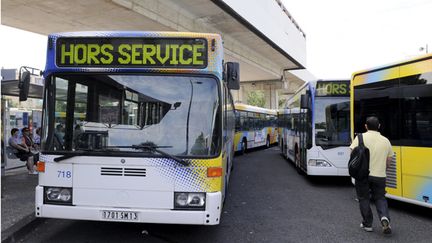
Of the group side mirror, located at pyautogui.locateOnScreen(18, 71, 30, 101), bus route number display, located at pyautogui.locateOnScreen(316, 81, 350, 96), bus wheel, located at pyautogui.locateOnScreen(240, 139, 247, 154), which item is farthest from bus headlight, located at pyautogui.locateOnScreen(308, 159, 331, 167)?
bus wheel, located at pyautogui.locateOnScreen(240, 139, 247, 154)

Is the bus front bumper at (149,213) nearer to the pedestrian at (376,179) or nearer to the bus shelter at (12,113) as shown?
the pedestrian at (376,179)

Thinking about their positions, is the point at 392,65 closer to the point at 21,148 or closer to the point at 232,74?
the point at 232,74

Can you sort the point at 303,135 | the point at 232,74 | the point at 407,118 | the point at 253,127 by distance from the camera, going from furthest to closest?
the point at 253,127 → the point at 303,135 → the point at 407,118 → the point at 232,74

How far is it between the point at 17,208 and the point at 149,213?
11.4 feet

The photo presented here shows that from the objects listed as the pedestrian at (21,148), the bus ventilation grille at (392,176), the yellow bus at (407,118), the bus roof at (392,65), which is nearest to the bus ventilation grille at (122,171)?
the yellow bus at (407,118)

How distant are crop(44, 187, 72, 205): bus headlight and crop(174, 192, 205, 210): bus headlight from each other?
1.33 metres

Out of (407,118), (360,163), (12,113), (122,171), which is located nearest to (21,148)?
(12,113)

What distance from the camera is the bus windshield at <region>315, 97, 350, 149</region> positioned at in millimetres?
10586

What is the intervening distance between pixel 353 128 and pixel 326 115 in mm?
2047

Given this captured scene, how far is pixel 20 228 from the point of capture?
5.86 meters

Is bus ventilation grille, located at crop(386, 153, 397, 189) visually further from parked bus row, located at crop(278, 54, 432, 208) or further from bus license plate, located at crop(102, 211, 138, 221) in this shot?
bus license plate, located at crop(102, 211, 138, 221)

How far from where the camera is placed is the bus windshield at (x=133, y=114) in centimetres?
498

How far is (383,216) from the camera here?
5.94m

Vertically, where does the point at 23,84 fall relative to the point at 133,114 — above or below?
above
